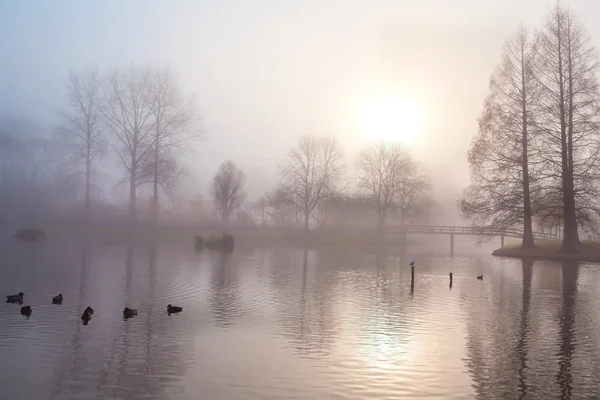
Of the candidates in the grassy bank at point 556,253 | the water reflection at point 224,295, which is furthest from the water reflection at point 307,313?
the grassy bank at point 556,253

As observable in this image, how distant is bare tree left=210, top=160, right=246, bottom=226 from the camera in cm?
8450

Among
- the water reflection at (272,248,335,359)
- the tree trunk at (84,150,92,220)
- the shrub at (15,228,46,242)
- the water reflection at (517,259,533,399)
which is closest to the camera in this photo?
the water reflection at (517,259,533,399)

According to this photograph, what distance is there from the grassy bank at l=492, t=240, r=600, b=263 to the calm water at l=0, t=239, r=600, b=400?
15529 millimetres

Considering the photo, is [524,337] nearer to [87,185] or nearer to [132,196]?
[132,196]

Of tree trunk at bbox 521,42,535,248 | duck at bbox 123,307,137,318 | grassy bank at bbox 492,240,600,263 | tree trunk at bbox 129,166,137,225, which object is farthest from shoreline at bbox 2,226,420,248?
duck at bbox 123,307,137,318

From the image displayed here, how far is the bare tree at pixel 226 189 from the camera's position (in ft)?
277

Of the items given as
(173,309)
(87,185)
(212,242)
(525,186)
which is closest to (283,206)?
(87,185)

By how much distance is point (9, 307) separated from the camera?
63.2ft

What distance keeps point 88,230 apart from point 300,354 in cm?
5886

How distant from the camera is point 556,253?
4475cm

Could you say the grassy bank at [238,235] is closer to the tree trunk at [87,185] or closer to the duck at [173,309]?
the tree trunk at [87,185]

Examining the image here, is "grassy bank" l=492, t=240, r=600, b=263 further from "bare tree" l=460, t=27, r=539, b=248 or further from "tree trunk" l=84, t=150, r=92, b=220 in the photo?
"tree trunk" l=84, t=150, r=92, b=220

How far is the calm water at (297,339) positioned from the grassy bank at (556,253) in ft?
50.9

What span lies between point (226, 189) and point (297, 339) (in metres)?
70.2
